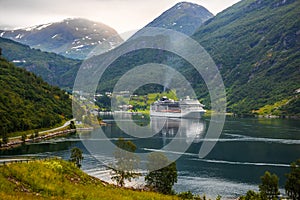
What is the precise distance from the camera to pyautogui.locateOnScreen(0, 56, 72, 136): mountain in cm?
9870

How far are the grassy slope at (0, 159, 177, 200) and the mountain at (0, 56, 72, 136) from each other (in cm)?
6927

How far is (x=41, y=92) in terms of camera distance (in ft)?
437

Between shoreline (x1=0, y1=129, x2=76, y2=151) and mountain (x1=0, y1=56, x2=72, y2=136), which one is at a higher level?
mountain (x1=0, y1=56, x2=72, y2=136)

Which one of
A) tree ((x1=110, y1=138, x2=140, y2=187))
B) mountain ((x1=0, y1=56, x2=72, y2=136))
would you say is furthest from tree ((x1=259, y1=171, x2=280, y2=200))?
mountain ((x1=0, y1=56, x2=72, y2=136))

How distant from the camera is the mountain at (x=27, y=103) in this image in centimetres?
9870

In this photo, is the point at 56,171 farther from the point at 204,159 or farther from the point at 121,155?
the point at 204,159

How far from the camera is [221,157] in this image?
7425cm

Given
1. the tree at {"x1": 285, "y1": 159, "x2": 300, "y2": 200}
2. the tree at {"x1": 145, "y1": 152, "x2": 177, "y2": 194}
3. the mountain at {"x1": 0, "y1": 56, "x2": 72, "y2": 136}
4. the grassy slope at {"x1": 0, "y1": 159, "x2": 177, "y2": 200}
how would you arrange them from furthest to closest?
1. the mountain at {"x1": 0, "y1": 56, "x2": 72, "y2": 136}
2. the tree at {"x1": 145, "y1": 152, "x2": 177, "y2": 194}
3. the tree at {"x1": 285, "y1": 159, "x2": 300, "y2": 200}
4. the grassy slope at {"x1": 0, "y1": 159, "x2": 177, "y2": 200}

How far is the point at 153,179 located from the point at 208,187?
33.3 ft

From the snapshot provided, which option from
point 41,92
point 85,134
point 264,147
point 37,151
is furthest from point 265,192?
point 41,92

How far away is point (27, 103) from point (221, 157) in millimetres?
69754

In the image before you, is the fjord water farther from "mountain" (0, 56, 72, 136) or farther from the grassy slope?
the grassy slope

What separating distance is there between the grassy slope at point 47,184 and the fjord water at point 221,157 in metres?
26.6

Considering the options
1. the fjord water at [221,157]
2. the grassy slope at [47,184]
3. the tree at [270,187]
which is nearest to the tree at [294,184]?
the tree at [270,187]
